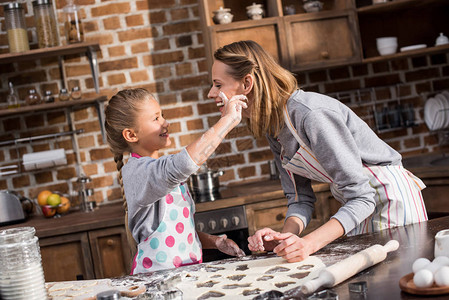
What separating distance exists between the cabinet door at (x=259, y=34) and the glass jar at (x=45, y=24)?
3.12 ft

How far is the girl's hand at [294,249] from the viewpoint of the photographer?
144 centimetres

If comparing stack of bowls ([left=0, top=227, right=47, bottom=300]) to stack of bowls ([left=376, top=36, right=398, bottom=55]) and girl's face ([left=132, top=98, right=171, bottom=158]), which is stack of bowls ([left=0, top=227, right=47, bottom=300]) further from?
stack of bowls ([left=376, top=36, right=398, bottom=55])

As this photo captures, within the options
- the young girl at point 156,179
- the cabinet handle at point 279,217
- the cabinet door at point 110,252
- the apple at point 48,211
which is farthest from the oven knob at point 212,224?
the apple at point 48,211

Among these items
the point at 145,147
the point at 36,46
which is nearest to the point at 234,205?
the point at 145,147

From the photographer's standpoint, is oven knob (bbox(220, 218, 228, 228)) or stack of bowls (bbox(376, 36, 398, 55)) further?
stack of bowls (bbox(376, 36, 398, 55))

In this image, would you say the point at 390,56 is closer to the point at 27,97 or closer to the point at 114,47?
the point at 114,47

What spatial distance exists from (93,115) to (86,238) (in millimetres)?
935

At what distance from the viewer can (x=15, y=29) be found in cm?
315

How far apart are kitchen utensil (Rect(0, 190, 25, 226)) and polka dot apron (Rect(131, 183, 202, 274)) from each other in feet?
4.87

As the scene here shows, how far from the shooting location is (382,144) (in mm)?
1904

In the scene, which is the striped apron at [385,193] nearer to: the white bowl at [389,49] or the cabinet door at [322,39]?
the cabinet door at [322,39]

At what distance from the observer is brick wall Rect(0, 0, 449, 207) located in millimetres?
3389

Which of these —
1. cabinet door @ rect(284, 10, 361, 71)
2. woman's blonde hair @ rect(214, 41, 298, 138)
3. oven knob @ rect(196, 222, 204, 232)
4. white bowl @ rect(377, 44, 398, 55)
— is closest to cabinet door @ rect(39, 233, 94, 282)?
oven knob @ rect(196, 222, 204, 232)

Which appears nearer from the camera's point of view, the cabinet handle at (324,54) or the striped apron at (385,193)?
the striped apron at (385,193)
